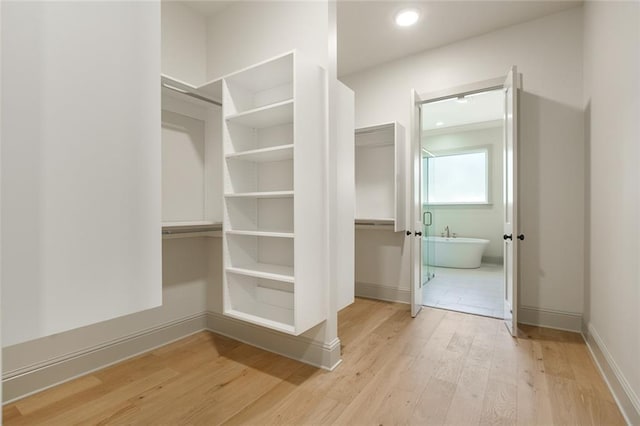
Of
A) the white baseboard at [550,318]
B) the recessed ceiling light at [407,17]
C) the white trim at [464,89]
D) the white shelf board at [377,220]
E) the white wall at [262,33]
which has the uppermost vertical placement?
the recessed ceiling light at [407,17]

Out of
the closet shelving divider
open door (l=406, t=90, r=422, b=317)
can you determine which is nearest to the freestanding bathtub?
open door (l=406, t=90, r=422, b=317)

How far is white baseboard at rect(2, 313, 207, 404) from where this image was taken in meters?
1.75

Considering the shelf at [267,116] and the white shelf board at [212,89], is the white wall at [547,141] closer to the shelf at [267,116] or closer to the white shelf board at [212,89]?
the shelf at [267,116]

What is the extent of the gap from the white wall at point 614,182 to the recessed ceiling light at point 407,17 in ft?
4.23

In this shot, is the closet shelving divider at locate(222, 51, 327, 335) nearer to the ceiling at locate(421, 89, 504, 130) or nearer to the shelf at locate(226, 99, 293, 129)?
the shelf at locate(226, 99, 293, 129)

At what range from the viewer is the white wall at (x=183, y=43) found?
2.50 metres

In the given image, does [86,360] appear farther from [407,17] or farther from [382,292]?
[407,17]

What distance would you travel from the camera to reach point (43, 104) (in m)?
0.68

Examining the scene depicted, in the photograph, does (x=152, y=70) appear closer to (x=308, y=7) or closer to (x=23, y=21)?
(x=23, y=21)

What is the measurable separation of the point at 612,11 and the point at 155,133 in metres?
2.68

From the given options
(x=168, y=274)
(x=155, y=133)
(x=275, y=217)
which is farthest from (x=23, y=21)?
(x=168, y=274)

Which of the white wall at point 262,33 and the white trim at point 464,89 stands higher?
the white wall at point 262,33

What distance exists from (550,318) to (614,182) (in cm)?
147

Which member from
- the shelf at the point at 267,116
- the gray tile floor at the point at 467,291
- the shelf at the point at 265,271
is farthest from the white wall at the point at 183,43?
the gray tile floor at the point at 467,291
